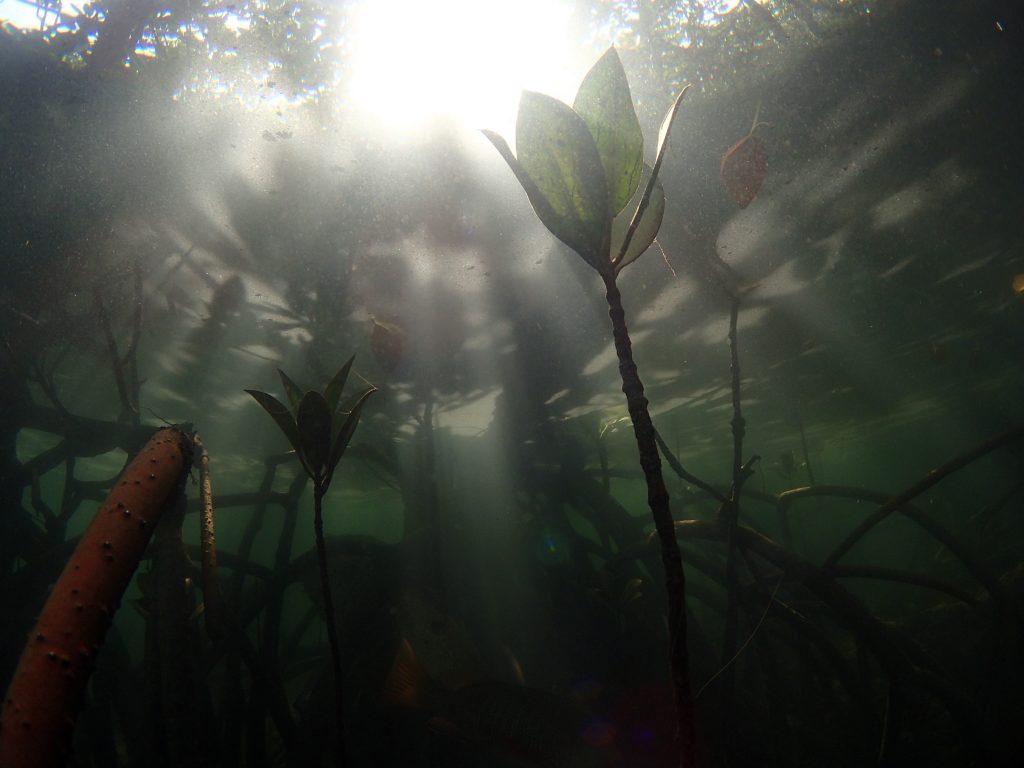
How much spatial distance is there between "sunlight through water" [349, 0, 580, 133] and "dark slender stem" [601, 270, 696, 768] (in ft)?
13.4

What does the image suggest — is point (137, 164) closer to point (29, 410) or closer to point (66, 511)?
point (29, 410)

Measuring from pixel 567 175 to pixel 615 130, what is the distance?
216mm

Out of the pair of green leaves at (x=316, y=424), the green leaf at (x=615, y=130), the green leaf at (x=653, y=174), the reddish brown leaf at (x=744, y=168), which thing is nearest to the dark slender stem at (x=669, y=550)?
the green leaf at (x=653, y=174)

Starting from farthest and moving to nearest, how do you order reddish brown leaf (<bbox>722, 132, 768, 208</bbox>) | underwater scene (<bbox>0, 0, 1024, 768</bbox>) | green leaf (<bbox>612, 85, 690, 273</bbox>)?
reddish brown leaf (<bbox>722, 132, 768, 208</bbox>) < underwater scene (<bbox>0, 0, 1024, 768</bbox>) < green leaf (<bbox>612, 85, 690, 273</bbox>)

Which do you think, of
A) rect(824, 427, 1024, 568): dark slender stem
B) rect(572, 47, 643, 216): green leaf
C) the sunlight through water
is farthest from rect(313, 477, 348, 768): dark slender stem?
rect(824, 427, 1024, 568): dark slender stem

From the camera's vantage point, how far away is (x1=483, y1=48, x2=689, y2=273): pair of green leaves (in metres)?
1.42

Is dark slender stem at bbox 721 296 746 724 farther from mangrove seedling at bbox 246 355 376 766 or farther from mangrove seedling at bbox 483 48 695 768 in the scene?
mangrove seedling at bbox 246 355 376 766

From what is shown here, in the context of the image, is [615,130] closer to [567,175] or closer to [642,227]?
[567,175]

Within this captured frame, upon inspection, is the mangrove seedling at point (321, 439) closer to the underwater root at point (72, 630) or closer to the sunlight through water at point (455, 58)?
the underwater root at point (72, 630)

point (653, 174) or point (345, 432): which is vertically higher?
point (653, 174)

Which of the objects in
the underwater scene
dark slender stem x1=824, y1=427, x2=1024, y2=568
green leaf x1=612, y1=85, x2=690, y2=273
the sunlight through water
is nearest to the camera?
green leaf x1=612, y1=85, x2=690, y2=273

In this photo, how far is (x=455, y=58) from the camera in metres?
4.74

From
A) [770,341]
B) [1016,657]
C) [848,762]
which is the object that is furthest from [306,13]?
[770,341]

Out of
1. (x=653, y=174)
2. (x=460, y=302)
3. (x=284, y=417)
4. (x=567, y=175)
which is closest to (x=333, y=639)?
Result: (x=284, y=417)
